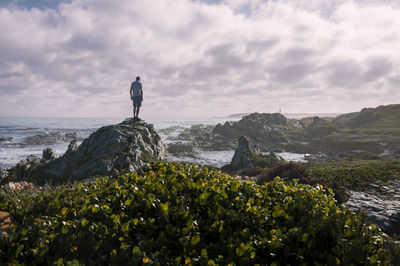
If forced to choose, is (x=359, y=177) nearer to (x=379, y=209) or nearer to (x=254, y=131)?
(x=379, y=209)

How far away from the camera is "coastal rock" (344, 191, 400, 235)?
246 inches

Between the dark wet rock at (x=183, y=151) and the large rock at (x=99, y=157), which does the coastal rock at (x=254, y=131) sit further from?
the large rock at (x=99, y=157)

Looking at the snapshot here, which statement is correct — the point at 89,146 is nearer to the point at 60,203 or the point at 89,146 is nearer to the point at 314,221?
the point at 60,203

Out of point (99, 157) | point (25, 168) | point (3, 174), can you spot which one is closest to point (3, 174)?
point (3, 174)

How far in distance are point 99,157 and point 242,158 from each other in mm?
13386

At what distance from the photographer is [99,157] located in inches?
708

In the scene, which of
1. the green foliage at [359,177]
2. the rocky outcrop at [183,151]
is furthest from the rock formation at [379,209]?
the rocky outcrop at [183,151]

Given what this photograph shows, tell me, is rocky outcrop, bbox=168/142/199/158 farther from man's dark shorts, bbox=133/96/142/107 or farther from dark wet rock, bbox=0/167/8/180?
dark wet rock, bbox=0/167/8/180

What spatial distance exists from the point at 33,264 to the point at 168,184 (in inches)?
103

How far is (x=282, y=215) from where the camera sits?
145 inches

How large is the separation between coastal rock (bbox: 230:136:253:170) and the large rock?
333 inches

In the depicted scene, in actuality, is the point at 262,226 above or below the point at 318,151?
above

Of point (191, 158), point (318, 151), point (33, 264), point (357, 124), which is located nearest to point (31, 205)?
point (33, 264)

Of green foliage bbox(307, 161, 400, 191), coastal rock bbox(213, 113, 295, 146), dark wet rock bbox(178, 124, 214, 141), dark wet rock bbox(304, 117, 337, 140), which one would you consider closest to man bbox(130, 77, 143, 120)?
green foliage bbox(307, 161, 400, 191)
